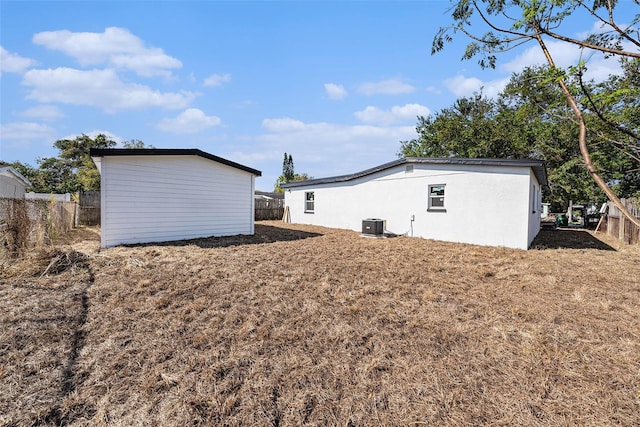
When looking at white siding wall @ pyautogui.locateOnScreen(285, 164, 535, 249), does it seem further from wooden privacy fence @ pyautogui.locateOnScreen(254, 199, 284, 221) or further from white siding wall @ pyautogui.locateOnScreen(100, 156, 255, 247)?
wooden privacy fence @ pyautogui.locateOnScreen(254, 199, 284, 221)

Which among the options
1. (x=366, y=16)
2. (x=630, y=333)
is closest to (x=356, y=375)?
(x=630, y=333)

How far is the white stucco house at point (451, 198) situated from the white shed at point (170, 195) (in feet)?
17.7

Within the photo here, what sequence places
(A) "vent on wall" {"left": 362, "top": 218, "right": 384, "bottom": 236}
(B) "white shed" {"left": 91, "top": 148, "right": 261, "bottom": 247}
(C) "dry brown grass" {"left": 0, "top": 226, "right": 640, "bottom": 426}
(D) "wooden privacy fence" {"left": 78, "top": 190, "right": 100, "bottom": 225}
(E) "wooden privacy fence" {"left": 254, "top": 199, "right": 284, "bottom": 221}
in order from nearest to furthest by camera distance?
(C) "dry brown grass" {"left": 0, "top": 226, "right": 640, "bottom": 426}
(B) "white shed" {"left": 91, "top": 148, "right": 261, "bottom": 247}
(A) "vent on wall" {"left": 362, "top": 218, "right": 384, "bottom": 236}
(D) "wooden privacy fence" {"left": 78, "top": 190, "right": 100, "bottom": 225}
(E) "wooden privacy fence" {"left": 254, "top": 199, "right": 284, "bottom": 221}

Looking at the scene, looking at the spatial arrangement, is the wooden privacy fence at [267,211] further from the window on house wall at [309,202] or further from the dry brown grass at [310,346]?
the dry brown grass at [310,346]

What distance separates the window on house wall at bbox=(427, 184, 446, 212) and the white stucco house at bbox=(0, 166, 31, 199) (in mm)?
17559

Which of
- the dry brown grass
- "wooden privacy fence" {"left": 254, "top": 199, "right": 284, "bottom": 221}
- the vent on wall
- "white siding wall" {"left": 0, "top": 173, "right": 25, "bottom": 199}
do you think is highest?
"white siding wall" {"left": 0, "top": 173, "right": 25, "bottom": 199}

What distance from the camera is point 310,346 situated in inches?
128

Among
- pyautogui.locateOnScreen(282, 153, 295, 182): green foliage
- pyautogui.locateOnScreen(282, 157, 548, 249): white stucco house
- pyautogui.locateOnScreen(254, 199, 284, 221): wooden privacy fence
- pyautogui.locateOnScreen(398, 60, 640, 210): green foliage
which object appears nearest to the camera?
pyautogui.locateOnScreen(282, 157, 548, 249): white stucco house

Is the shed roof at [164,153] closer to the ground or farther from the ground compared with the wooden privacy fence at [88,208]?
farther from the ground

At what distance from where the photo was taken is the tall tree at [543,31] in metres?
1.19

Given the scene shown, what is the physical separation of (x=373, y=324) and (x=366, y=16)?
6001mm

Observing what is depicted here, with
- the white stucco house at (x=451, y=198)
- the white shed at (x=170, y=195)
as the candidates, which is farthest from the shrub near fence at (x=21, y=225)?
the white stucco house at (x=451, y=198)

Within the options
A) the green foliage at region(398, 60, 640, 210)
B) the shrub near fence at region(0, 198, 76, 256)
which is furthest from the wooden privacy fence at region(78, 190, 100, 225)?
the green foliage at region(398, 60, 640, 210)

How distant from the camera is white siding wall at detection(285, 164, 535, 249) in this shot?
369 inches
